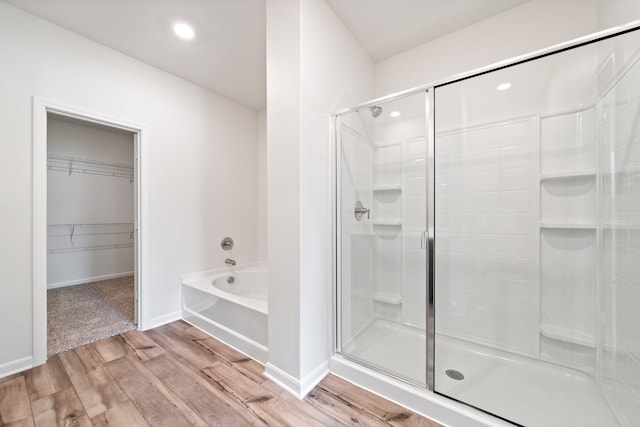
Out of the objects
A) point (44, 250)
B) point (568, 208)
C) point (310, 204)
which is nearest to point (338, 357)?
point (310, 204)

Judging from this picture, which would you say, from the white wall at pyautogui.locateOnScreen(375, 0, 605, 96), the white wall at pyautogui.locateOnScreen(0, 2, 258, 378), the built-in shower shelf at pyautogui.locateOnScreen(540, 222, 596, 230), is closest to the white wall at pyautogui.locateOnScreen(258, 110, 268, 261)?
the white wall at pyautogui.locateOnScreen(0, 2, 258, 378)

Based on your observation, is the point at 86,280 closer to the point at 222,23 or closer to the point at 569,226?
the point at 222,23

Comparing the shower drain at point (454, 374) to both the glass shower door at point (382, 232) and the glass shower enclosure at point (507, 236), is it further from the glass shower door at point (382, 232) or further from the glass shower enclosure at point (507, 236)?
the glass shower door at point (382, 232)

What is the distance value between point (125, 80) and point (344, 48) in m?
1.94

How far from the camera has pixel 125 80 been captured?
7.19 feet

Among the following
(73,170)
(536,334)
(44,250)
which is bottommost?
(536,334)

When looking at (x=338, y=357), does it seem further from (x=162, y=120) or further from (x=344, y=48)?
(x=162, y=120)

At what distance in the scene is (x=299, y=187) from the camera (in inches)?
58.8

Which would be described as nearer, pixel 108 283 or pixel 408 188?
pixel 408 188

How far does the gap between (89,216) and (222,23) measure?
389 centimetres

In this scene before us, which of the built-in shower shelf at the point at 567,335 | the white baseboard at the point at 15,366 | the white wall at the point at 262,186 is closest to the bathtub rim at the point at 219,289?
the white wall at the point at 262,186

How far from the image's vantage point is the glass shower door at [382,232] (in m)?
1.79

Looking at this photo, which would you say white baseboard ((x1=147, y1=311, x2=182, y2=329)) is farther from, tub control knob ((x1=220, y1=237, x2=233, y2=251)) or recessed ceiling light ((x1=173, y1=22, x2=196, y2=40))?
recessed ceiling light ((x1=173, y1=22, x2=196, y2=40))

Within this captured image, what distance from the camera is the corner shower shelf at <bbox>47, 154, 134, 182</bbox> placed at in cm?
354
